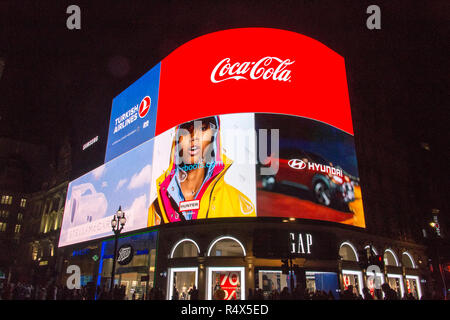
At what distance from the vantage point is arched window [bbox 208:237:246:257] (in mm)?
24697

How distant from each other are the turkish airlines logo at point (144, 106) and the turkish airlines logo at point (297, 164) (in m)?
16.3

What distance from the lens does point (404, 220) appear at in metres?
37.4

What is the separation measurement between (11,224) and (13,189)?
964 cm

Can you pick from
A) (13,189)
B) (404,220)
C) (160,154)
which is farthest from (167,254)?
(13,189)

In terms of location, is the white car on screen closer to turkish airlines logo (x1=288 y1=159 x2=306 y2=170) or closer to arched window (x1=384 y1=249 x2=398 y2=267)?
turkish airlines logo (x1=288 y1=159 x2=306 y2=170)

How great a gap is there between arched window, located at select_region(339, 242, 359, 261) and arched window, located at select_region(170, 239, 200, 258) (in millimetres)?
12507

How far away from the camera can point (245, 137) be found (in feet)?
83.1

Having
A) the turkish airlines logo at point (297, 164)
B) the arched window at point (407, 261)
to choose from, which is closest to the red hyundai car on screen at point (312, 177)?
the turkish airlines logo at point (297, 164)

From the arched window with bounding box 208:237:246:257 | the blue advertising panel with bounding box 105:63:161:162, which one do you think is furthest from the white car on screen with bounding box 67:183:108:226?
the arched window with bounding box 208:237:246:257

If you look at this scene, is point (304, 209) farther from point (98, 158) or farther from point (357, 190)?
point (98, 158)

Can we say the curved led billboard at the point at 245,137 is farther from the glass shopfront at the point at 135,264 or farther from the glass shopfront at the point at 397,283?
the glass shopfront at the point at 397,283

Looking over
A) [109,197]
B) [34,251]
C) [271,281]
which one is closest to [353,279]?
[271,281]

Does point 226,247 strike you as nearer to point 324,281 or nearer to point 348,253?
point 324,281

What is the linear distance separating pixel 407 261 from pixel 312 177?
18.5 m
